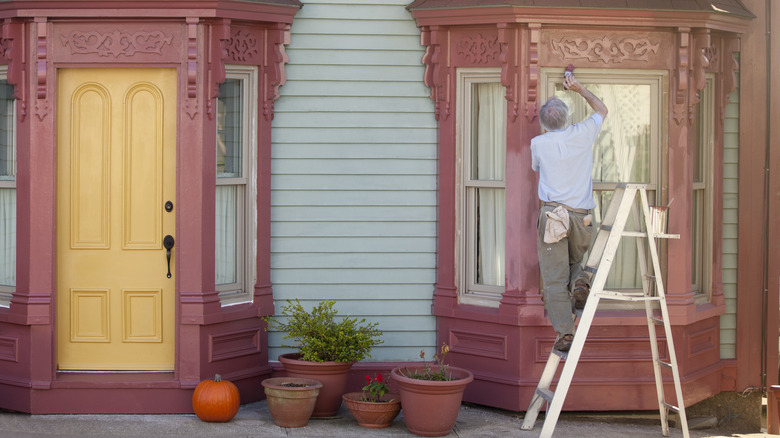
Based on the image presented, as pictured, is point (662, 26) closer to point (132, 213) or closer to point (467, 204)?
point (467, 204)

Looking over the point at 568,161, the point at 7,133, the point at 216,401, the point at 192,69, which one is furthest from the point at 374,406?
the point at 7,133

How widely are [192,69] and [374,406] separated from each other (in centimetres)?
287

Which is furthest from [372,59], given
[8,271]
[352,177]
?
[8,271]

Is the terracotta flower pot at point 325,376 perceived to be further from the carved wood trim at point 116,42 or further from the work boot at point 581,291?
the carved wood trim at point 116,42

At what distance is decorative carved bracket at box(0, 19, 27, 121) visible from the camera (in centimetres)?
753

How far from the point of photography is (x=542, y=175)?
23.6 ft

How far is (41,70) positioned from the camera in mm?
7453

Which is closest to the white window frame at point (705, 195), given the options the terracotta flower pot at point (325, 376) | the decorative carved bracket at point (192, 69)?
the terracotta flower pot at point (325, 376)

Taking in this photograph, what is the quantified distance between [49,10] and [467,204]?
3576mm

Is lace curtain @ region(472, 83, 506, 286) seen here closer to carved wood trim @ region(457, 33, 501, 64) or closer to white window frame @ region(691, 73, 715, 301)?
carved wood trim @ region(457, 33, 501, 64)

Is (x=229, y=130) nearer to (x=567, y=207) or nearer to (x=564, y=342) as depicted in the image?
(x=567, y=207)

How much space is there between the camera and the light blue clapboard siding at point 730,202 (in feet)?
27.8

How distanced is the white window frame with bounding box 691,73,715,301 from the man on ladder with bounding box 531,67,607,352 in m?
1.65

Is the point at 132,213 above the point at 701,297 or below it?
above
